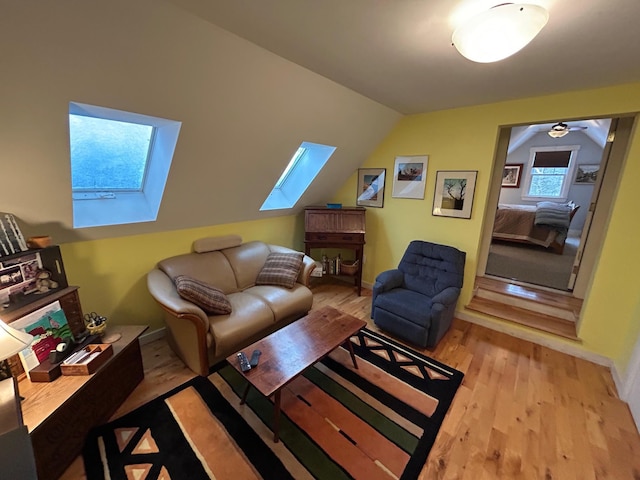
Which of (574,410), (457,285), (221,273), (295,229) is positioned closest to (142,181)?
(221,273)

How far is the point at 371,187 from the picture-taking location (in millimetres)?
3697

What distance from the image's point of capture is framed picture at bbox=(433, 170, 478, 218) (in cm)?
287

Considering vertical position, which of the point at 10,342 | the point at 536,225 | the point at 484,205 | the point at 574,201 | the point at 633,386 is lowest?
the point at 633,386

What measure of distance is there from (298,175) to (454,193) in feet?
6.44

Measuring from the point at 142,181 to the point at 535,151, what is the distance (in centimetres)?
884

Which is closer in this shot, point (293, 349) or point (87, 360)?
point (87, 360)

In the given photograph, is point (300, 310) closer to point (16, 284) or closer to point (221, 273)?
point (221, 273)

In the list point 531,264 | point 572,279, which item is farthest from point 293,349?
point 531,264

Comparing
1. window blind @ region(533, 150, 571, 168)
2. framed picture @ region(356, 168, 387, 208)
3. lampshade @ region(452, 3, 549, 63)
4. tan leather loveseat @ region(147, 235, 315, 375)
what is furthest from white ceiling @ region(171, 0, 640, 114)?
window blind @ region(533, 150, 571, 168)

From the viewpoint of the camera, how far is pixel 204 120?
1909 mm

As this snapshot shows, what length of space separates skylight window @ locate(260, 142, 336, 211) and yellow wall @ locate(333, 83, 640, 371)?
80 cm

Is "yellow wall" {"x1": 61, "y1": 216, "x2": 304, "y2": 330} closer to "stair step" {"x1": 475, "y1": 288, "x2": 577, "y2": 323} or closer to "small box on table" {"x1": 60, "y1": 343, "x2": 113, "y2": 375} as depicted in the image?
"small box on table" {"x1": 60, "y1": 343, "x2": 113, "y2": 375}

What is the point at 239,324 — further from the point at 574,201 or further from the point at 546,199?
the point at 574,201

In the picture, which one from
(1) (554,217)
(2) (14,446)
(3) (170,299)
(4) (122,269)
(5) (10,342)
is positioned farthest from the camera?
(1) (554,217)
